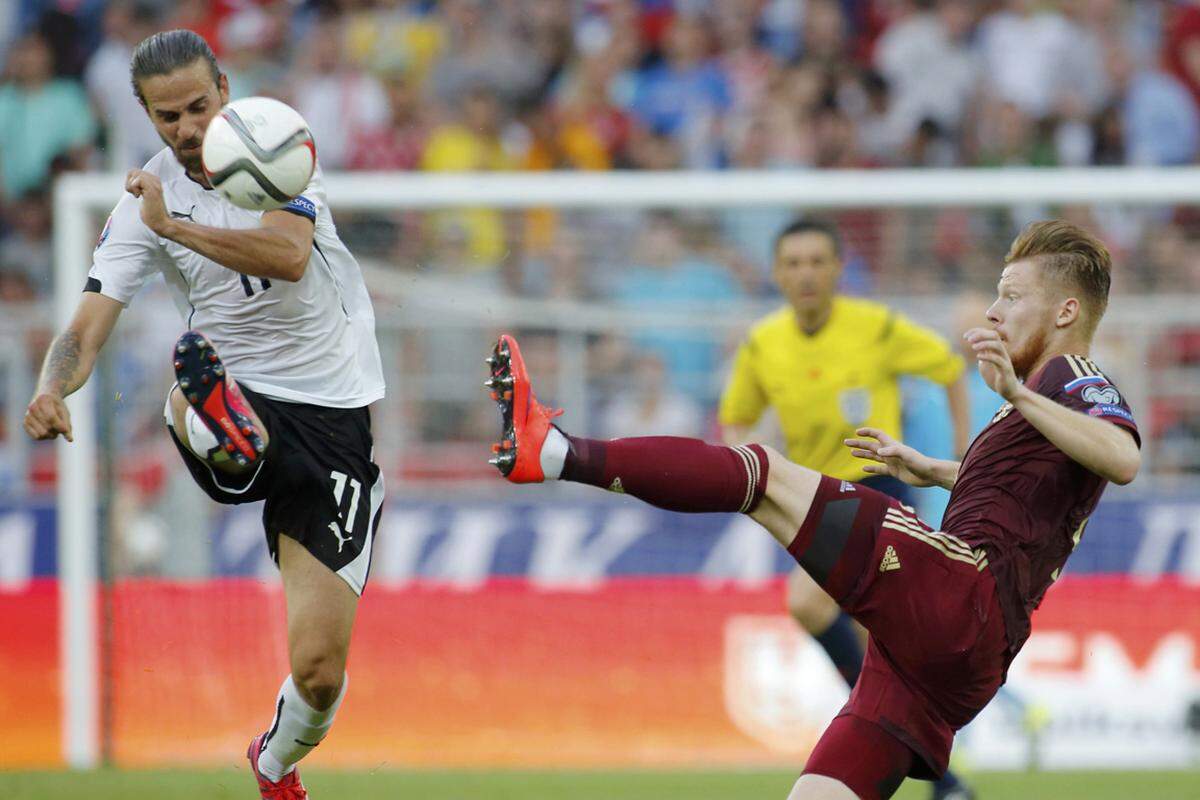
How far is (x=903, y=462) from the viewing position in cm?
470

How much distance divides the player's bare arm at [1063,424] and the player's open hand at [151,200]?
2.22 m

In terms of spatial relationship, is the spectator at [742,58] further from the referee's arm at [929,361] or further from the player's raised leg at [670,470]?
the player's raised leg at [670,470]

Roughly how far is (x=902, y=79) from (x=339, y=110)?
451 centimetres

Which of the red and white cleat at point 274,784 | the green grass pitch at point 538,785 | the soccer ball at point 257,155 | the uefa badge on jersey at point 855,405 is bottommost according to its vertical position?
the green grass pitch at point 538,785

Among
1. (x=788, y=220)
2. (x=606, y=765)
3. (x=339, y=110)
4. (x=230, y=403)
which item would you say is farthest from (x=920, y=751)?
(x=339, y=110)

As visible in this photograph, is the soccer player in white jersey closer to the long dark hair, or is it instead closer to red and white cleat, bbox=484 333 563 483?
the long dark hair

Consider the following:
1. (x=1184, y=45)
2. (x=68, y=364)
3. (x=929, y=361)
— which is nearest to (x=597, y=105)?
(x=1184, y=45)

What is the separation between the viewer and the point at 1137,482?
32.5 feet

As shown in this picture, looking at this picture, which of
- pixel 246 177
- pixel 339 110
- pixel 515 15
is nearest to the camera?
pixel 246 177

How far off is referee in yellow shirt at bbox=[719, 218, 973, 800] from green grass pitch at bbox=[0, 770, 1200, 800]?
45.0 inches

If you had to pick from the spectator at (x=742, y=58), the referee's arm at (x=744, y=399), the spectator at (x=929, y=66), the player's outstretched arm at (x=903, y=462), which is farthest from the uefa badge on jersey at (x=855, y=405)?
the spectator at (x=929, y=66)

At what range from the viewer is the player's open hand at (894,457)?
4.64 metres

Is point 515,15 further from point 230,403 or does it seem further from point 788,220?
point 230,403

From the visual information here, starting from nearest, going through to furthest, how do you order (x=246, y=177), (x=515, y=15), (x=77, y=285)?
(x=246, y=177) < (x=77, y=285) < (x=515, y=15)
